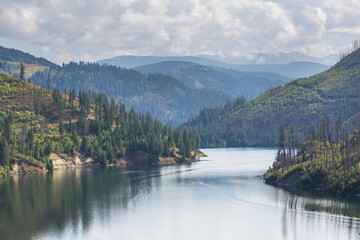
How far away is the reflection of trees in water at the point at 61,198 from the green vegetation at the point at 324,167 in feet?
141

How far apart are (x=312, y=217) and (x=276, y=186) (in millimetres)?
40835

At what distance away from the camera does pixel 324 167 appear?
12125cm

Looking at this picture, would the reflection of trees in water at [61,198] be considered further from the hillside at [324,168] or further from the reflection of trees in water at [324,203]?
the hillside at [324,168]

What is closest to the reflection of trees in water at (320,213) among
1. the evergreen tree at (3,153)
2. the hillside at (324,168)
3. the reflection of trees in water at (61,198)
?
the hillside at (324,168)

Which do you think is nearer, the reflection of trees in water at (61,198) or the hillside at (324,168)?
the reflection of trees in water at (61,198)

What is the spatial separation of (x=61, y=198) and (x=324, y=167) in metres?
72.1

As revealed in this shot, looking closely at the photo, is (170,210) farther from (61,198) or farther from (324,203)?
(324,203)

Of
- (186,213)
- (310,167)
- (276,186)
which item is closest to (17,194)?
(186,213)

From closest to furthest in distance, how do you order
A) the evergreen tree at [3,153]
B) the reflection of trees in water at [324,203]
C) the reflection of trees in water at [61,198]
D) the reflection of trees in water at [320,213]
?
the reflection of trees in water at [320,213] → the reflection of trees in water at [61,198] → the reflection of trees in water at [324,203] → the evergreen tree at [3,153]

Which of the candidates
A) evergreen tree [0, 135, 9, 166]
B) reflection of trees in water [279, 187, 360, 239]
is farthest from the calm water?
evergreen tree [0, 135, 9, 166]

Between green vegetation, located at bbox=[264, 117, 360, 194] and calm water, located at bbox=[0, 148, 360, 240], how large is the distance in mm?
4897

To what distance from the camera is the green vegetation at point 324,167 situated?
11144 centimetres

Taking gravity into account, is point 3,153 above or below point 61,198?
above

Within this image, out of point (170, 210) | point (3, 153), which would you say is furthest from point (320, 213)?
point (3, 153)
